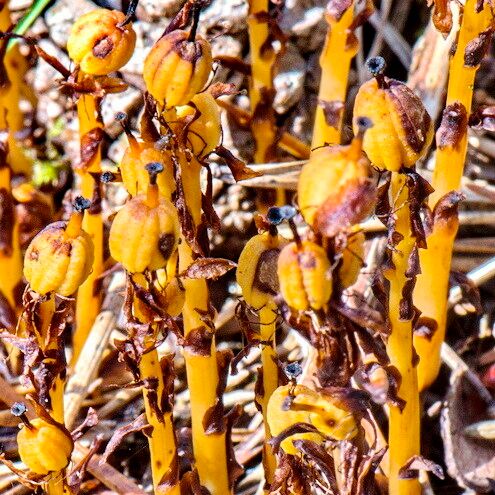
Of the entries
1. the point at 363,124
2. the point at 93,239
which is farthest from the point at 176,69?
the point at 93,239

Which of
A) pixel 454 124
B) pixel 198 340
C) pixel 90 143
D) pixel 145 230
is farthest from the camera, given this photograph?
pixel 90 143

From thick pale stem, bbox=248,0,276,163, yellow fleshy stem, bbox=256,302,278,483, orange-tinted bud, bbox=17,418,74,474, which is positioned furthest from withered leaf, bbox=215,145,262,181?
thick pale stem, bbox=248,0,276,163

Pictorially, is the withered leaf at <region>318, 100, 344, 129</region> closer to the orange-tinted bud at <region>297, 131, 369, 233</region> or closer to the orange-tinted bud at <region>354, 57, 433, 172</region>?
the orange-tinted bud at <region>354, 57, 433, 172</region>

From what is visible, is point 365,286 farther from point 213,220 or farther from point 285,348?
point 213,220

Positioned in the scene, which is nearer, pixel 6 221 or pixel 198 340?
pixel 198 340

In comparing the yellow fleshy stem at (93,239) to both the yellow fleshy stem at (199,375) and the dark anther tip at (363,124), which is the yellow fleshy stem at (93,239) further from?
the dark anther tip at (363,124)

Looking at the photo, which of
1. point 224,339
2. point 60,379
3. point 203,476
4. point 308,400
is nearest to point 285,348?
point 224,339

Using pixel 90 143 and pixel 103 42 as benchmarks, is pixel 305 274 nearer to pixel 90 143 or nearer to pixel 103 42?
pixel 103 42
